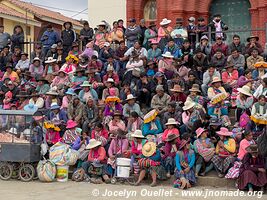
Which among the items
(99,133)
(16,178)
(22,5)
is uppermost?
(22,5)

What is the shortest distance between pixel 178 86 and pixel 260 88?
241 centimetres

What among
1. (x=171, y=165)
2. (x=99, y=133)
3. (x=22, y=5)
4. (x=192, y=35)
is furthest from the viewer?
(x=22, y=5)

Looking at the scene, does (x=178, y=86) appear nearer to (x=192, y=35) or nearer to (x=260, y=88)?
(x=260, y=88)

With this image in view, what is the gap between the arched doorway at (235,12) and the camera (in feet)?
71.1

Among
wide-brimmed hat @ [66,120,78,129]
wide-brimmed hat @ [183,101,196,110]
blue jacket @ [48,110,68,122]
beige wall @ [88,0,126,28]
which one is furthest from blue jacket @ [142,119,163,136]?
beige wall @ [88,0,126,28]

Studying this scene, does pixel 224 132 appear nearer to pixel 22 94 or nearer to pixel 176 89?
pixel 176 89

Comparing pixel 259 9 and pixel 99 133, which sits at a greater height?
pixel 259 9

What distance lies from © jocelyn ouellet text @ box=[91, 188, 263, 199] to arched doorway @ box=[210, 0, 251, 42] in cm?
1088

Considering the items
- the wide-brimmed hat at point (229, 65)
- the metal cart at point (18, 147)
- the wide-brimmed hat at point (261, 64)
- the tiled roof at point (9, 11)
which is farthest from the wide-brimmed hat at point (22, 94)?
the tiled roof at point (9, 11)

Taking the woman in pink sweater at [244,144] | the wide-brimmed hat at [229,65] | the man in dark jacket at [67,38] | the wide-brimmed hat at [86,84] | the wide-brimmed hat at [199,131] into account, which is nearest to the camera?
the woman in pink sweater at [244,144]

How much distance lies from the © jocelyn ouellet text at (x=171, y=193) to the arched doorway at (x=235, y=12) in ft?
35.7

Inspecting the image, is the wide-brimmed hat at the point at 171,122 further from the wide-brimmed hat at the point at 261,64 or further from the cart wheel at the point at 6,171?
the cart wheel at the point at 6,171

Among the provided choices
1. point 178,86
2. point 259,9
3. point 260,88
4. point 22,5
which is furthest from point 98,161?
point 22,5

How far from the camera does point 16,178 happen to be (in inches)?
527
